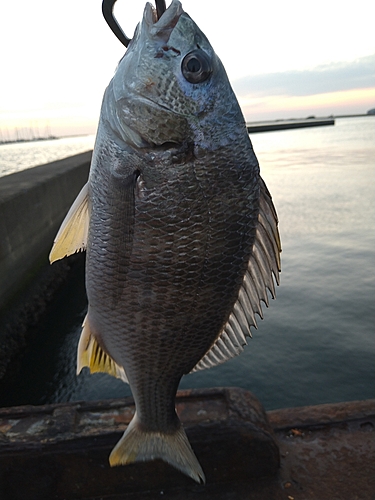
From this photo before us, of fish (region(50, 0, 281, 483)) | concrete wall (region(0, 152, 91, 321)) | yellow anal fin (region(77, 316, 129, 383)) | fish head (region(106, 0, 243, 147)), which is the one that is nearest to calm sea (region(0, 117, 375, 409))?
concrete wall (region(0, 152, 91, 321))

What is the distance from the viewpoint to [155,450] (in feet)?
5.49

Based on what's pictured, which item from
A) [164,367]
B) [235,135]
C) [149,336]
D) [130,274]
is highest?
[235,135]

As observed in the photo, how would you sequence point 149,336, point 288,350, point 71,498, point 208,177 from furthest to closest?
point 288,350
point 71,498
point 149,336
point 208,177

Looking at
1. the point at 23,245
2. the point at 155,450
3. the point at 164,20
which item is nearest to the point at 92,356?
the point at 155,450

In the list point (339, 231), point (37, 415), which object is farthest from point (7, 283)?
point (339, 231)

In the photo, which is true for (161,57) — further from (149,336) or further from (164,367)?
(164,367)

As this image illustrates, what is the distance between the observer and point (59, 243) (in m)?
1.61

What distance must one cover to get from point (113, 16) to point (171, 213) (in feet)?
2.45

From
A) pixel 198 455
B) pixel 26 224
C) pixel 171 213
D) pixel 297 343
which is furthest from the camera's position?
pixel 26 224

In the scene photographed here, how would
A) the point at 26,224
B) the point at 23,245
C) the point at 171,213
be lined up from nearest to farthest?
the point at 171,213 → the point at 23,245 → the point at 26,224

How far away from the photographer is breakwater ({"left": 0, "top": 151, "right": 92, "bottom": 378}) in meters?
6.05

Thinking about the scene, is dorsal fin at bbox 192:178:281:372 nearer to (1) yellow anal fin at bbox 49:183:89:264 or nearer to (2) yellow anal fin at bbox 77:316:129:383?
(2) yellow anal fin at bbox 77:316:129:383

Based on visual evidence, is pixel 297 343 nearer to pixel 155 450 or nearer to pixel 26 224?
pixel 155 450

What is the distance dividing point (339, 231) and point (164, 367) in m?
9.83
